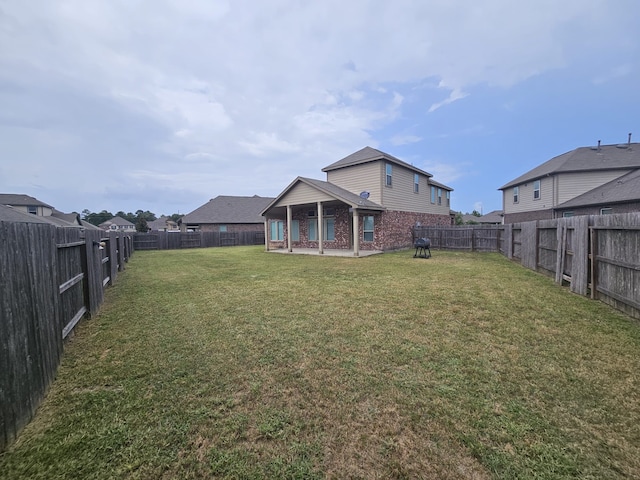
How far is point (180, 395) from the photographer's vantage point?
2592mm

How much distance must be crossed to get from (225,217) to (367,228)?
23.4 meters

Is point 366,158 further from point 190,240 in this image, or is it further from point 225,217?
point 225,217

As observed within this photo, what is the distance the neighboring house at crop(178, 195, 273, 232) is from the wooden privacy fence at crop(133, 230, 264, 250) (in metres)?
3.95

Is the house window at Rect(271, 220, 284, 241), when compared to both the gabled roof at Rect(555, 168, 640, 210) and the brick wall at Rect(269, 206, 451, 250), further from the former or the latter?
the gabled roof at Rect(555, 168, 640, 210)

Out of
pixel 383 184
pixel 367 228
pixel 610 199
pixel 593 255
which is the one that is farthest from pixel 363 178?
pixel 610 199

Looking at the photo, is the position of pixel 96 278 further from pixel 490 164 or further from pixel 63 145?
pixel 490 164

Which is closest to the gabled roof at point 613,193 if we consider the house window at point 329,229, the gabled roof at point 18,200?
the house window at point 329,229

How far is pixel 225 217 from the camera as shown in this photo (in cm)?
3438

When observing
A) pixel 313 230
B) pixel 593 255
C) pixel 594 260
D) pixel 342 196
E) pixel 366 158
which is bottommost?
pixel 594 260

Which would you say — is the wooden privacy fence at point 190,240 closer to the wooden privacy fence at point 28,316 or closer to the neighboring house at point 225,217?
the neighboring house at point 225,217

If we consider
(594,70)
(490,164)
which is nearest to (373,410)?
(594,70)

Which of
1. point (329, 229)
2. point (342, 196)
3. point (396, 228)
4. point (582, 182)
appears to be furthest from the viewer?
point (582, 182)

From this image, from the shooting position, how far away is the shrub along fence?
465 centimetres

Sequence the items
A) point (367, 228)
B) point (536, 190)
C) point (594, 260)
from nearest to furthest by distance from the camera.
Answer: point (594, 260) < point (367, 228) < point (536, 190)
